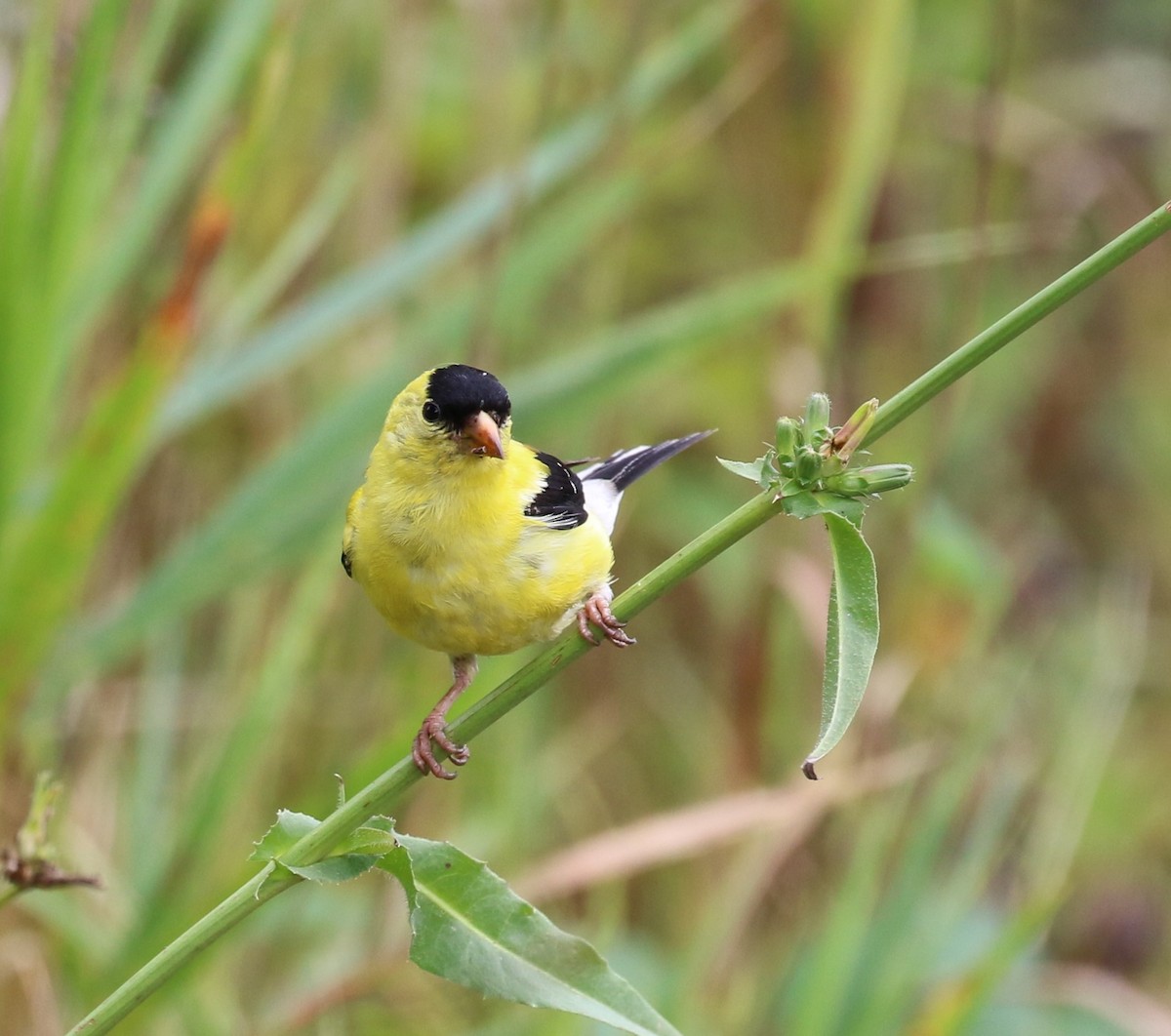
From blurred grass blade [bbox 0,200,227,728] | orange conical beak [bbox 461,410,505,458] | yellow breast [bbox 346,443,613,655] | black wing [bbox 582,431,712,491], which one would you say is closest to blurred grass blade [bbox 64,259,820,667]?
black wing [bbox 582,431,712,491]

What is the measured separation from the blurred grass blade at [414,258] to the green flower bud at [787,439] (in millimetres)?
1545

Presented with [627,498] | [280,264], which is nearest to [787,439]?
[280,264]

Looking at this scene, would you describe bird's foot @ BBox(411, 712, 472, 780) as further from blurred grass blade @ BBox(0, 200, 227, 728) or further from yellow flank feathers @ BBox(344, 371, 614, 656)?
blurred grass blade @ BBox(0, 200, 227, 728)

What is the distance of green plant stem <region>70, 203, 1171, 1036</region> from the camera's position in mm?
1025

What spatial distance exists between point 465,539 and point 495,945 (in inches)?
35.5

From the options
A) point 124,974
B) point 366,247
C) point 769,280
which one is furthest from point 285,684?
point 366,247

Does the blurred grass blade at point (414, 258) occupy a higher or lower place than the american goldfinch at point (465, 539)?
higher

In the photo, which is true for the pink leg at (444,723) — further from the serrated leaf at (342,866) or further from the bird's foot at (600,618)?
the serrated leaf at (342,866)

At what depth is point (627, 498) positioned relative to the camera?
345 cm

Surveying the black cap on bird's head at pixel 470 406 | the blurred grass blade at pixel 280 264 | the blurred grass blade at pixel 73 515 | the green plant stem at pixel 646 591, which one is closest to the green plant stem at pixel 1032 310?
the green plant stem at pixel 646 591

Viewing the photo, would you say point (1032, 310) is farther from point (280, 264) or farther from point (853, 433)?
point (280, 264)

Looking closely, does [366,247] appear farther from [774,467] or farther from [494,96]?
[774,467]

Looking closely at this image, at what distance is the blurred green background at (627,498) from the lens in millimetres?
2451

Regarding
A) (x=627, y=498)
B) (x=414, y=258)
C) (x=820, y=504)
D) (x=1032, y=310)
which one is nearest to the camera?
(x=1032, y=310)
